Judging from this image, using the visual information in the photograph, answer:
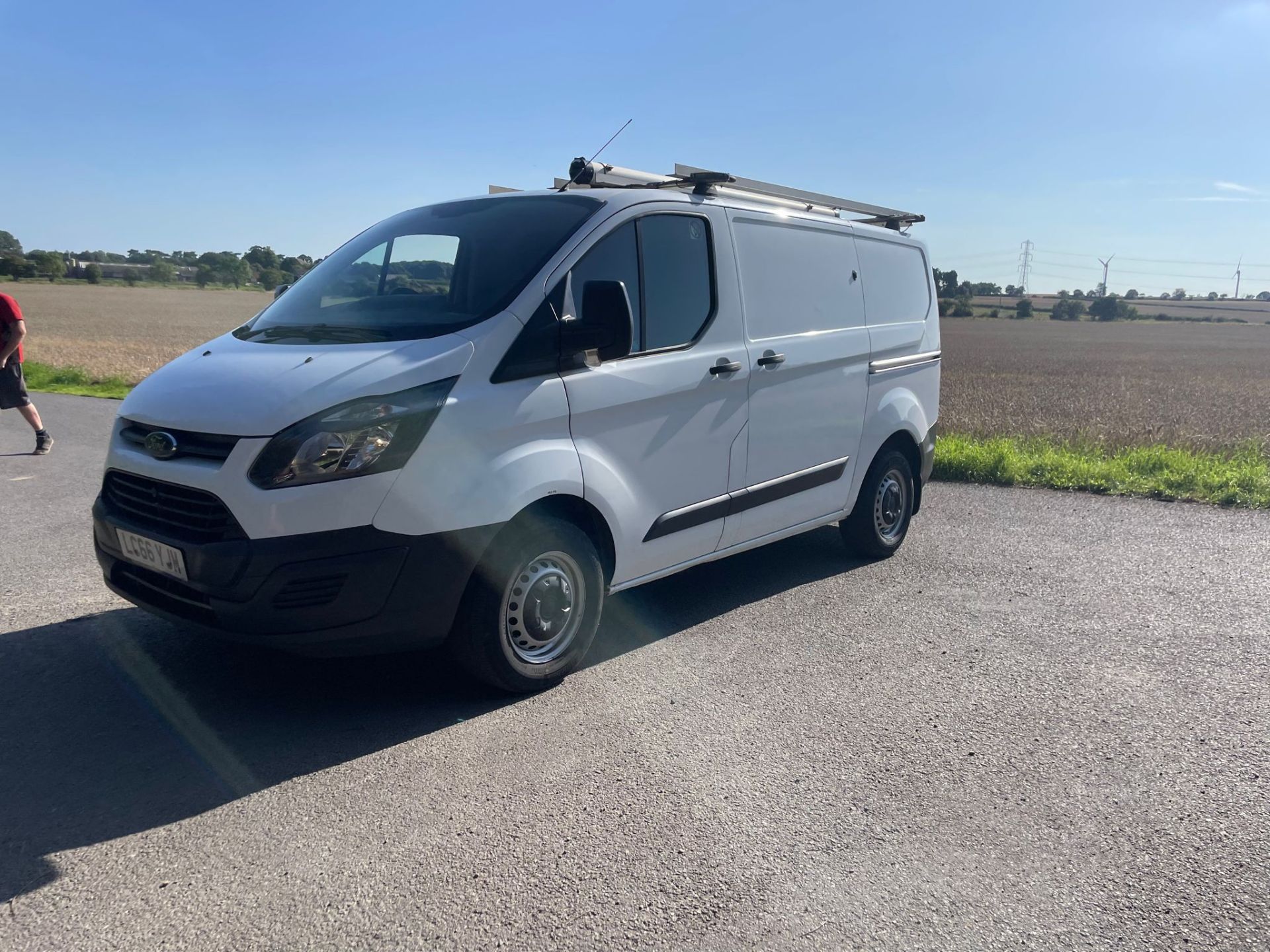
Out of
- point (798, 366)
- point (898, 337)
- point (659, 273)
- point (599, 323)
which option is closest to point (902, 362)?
point (898, 337)

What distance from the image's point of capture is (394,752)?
142 inches

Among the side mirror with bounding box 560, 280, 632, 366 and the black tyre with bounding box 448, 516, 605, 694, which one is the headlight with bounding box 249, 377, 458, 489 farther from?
the side mirror with bounding box 560, 280, 632, 366

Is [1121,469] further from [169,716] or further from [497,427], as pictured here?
[169,716]

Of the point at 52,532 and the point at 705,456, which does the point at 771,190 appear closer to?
the point at 705,456

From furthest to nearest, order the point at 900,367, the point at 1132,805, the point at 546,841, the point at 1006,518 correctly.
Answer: the point at 1006,518
the point at 900,367
the point at 1132,805
the point at 546,841

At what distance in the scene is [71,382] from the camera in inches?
667

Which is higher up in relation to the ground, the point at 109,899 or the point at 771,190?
the point at 771,190

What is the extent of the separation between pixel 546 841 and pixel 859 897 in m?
0.94

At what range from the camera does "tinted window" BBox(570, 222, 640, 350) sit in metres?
4.23

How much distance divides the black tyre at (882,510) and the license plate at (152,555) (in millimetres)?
4042

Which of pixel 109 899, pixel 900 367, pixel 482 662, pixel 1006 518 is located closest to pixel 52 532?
pixel 482 662

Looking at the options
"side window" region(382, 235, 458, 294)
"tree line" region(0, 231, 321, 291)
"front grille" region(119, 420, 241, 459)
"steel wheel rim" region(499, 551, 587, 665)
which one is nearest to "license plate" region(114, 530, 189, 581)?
"front grille" region(119, 420, 241, 459)

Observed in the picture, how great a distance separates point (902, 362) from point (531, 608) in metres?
3.44

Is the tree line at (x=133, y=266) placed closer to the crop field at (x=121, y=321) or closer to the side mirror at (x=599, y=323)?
the crop field at (x=121, y=321)
